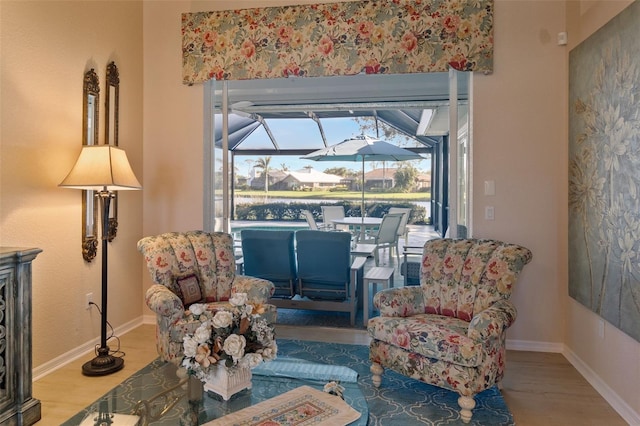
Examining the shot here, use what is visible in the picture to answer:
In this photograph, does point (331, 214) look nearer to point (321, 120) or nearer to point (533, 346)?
point (321, 120)

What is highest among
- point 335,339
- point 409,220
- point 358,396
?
point 409,220

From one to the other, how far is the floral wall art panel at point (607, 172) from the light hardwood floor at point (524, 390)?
52 cm

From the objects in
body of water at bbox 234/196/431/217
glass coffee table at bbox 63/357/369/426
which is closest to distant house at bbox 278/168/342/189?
body of water at bbox 234/196/431/217

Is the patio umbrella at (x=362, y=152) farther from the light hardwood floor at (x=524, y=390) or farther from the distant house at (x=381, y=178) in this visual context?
the light hardwood floor at (x=524, y=390)

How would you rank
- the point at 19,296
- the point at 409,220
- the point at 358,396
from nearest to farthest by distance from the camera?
the point at 358,396 < the point at 19,296 < the point at 409,220

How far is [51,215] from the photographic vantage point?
3.13m

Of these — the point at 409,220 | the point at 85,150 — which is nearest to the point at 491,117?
the point at 409,220

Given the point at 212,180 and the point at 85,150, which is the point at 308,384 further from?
the point at 212,180

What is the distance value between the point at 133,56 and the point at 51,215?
1730 millimetres

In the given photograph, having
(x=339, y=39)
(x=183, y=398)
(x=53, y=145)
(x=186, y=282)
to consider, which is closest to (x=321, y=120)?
(x=339, y=39)

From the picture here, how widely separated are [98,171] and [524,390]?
321cm

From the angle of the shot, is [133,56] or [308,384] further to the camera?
[133,56]

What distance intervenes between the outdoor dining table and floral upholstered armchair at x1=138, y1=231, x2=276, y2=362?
2.21 m

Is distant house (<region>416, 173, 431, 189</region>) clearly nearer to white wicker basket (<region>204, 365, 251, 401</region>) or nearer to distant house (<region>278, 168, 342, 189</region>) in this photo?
distant house (<region>278, 168, 342, 189</region>)
